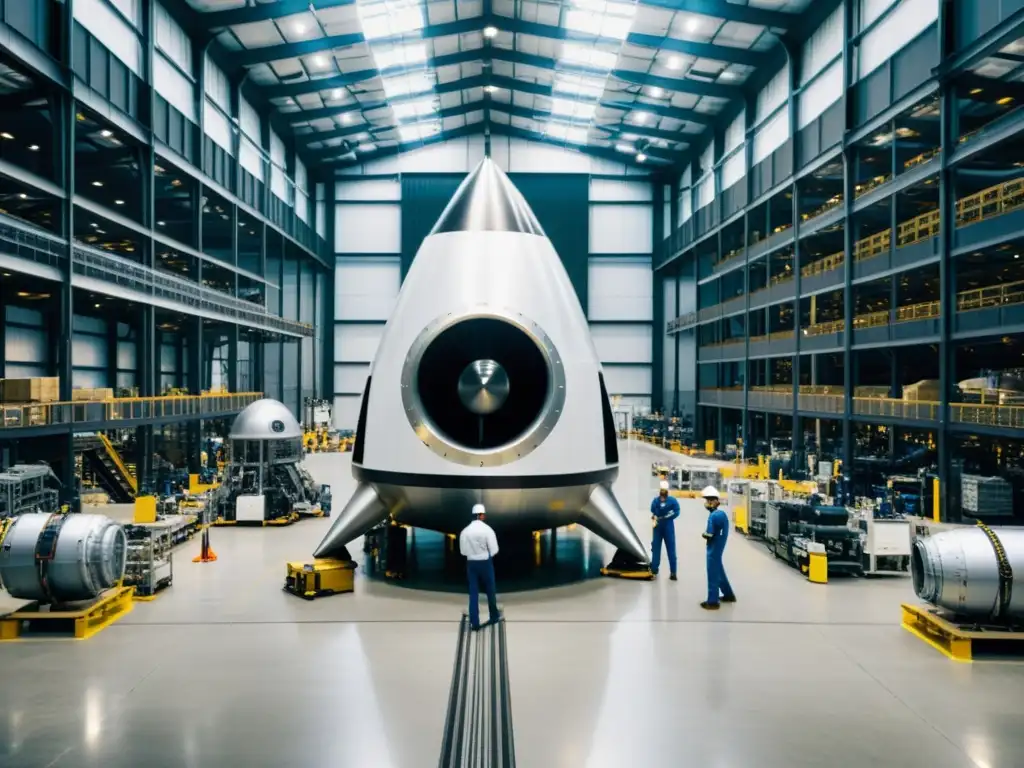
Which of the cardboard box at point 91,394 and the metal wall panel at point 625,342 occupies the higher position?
the metal wall panel at point 625,342

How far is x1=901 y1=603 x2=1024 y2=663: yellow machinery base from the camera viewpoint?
7.55 metres

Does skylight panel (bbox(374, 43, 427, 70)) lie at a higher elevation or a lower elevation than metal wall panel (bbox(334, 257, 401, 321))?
higher

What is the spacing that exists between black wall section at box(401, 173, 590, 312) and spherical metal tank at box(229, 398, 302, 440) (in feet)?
102

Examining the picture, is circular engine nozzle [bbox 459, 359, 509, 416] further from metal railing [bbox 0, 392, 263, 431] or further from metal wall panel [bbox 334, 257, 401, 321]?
metal wall panel [bbox 334, 257, 401, 321]

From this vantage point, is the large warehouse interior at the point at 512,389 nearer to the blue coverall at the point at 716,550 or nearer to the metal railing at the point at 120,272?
the blue coverall at the point at 716,550

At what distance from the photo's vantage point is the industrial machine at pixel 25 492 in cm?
1450

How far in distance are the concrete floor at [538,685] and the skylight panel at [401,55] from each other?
2946cm

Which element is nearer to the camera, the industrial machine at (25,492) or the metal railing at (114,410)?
the industrial machine at (25,492)

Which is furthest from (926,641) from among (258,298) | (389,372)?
(258,298)

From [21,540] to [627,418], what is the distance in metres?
42.6

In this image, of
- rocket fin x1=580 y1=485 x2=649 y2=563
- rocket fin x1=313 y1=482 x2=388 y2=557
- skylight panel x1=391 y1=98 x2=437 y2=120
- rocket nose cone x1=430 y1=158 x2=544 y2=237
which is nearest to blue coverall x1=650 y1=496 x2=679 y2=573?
rocket fin x1=580 y1=485 x2=649 y2=563

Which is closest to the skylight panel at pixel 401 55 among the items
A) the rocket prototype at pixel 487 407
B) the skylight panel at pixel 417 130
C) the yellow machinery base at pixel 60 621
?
the skylight panel at pixel 417 130

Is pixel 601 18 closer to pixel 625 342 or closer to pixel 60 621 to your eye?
pixel 625 342

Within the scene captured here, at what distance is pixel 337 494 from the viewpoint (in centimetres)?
2097
